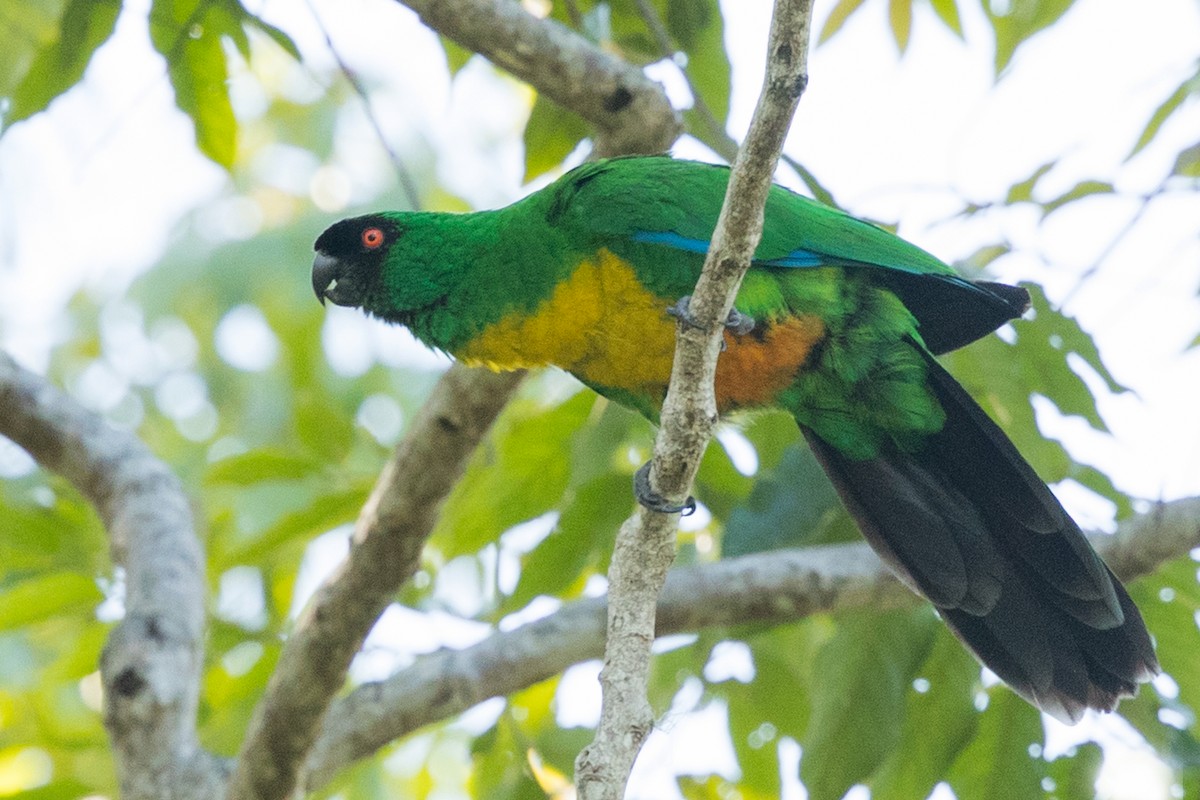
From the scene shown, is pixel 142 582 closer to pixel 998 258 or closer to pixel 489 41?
pixel 489 41

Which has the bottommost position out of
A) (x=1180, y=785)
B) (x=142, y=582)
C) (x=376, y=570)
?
(x=142, y=582)

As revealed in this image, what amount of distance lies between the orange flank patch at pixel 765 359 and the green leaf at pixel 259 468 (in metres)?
1.80

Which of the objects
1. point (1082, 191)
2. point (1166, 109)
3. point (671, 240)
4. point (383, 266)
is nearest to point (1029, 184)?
point (1082, 191)

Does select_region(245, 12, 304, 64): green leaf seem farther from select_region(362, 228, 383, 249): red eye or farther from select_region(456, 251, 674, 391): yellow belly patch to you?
select_region(456, 251, 674, 391): yellow belly patch

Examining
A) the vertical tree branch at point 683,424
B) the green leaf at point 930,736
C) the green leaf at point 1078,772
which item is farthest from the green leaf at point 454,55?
the green leaf at point 1078,772

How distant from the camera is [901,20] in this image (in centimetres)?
496

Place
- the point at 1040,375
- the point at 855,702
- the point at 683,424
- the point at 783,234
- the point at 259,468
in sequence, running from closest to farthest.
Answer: the point at 683,424 < the point at 855,702 < the point at 1040,375 < the point at 783,234 < the point at 259,468

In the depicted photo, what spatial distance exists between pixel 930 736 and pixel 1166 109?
2372 millimetres

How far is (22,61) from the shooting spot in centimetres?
493

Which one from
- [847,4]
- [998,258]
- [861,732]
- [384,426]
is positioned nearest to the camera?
[861,732]

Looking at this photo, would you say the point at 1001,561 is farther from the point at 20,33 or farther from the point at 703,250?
the point at 20,33

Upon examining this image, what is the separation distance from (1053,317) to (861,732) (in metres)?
1.43

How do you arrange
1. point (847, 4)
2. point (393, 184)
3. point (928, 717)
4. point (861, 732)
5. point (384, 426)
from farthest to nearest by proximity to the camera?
point (393, 184), point (384, 426), point (847, 4), point (928, 717), point (861, 732)

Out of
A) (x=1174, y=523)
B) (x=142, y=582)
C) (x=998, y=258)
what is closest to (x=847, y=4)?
(x=998, y=258)
